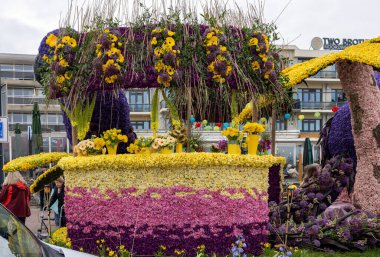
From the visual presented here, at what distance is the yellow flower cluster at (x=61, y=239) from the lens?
8302 millimetres

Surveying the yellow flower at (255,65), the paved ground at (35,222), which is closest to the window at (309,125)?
the paved ground at (35,222)

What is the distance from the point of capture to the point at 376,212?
34.2 feet

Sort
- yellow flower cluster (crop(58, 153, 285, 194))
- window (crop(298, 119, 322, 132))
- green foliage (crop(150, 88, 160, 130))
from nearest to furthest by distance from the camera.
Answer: yellow flower cluster (crop(58, 153, 285, 194)) → green foliage (crop(150, 88, 160, 130)) → window (crop(298, 119, 322, 132))

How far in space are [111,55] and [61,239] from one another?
2.96 metres

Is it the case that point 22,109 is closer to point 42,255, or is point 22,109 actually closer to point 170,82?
point 170,82

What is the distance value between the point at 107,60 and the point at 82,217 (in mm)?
2276

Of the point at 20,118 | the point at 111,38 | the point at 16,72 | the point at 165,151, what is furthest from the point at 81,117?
the point at 16,72

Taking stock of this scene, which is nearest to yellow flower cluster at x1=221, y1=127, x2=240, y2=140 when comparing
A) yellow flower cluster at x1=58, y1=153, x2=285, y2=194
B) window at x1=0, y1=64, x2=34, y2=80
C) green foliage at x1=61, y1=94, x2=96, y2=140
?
yellow flower cluster at x1=58, y1=153, x2=285, y2=194

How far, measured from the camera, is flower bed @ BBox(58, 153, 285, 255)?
7.94m

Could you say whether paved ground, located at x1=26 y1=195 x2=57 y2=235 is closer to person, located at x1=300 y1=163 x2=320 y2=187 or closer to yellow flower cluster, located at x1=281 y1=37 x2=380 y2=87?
person, located at x1=300 y1=163 x2=320 y2=187

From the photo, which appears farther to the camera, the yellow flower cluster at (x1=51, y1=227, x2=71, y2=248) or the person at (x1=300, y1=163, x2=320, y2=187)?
the person at (x1=300, y1=163, x2=320, y2=187)

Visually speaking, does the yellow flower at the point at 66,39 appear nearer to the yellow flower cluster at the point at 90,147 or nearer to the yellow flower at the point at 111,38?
the yellow flower at the point at 111,38

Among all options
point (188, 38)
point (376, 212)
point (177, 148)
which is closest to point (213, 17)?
point (188, 38)

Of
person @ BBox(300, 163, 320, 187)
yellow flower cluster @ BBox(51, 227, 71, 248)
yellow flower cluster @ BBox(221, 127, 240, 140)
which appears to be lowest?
yellow flower cluster @ BBox(51, 227, 71, 248)
